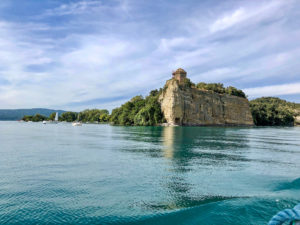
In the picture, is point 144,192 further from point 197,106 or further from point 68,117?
point 68,117

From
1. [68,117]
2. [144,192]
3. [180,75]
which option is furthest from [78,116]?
[144,192]

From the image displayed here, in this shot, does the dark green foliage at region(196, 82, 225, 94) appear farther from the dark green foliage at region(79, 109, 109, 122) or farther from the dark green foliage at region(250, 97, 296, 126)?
the dark green foliage at region(79, 109, 109, 122)

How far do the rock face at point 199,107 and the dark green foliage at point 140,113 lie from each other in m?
3.41

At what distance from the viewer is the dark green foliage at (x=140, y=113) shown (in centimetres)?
9344

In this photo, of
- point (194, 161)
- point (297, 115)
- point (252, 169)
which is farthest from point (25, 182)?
point (297, 115)

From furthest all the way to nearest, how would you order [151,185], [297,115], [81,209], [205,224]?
[297,115]
[151,185]
[81,209]
[205,224]

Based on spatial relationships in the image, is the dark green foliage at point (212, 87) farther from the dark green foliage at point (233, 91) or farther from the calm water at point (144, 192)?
the calm water at point (144, 192)

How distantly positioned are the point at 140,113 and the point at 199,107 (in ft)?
82.5

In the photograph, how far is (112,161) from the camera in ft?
49.8

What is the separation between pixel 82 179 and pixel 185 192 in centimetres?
475

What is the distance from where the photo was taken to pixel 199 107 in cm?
9669

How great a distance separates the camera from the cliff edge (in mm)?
88438

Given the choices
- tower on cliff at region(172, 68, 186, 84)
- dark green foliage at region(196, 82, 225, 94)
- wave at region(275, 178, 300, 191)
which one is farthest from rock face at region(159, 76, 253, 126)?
A: wave at region(275, 178, 300, 191)

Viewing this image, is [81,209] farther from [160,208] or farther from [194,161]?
[194,161]
